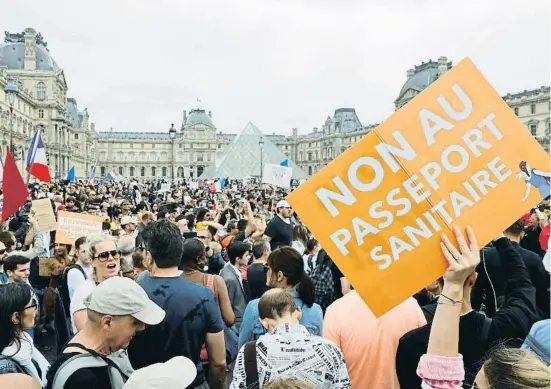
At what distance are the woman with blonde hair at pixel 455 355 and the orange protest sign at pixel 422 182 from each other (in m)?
Result: 0.19

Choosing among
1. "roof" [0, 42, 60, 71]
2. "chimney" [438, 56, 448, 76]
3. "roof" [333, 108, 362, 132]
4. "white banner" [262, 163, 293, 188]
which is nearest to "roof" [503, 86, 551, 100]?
"chimney" [438, 56, 448, 76]

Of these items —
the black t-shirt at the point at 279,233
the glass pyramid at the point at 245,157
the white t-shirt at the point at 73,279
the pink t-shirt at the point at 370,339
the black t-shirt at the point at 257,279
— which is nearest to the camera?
the pink t-shirt at the point at 370,339

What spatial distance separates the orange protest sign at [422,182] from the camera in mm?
1929

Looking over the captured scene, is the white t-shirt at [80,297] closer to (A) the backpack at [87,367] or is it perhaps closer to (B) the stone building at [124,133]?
(A) the backpack at [87,367]

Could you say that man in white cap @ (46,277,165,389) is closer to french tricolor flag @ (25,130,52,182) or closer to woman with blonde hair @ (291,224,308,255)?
woman with blonde hair @ (291,224,308,255)

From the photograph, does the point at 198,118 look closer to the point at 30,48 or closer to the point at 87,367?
the point at 30,48

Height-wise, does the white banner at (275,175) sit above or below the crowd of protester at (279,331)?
above

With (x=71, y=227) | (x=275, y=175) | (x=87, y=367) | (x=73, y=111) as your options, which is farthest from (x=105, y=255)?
(x=73, y=111)

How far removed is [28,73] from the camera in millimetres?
62312

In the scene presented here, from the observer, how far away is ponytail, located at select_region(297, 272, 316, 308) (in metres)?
3.08

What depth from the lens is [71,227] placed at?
5.85 metres

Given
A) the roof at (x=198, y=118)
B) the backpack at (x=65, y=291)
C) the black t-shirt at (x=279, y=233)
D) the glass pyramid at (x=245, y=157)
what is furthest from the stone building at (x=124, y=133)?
the backpack at (x=65, y=291)

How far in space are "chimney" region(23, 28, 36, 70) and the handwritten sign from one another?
213 feet

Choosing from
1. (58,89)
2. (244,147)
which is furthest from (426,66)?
(58,89)
